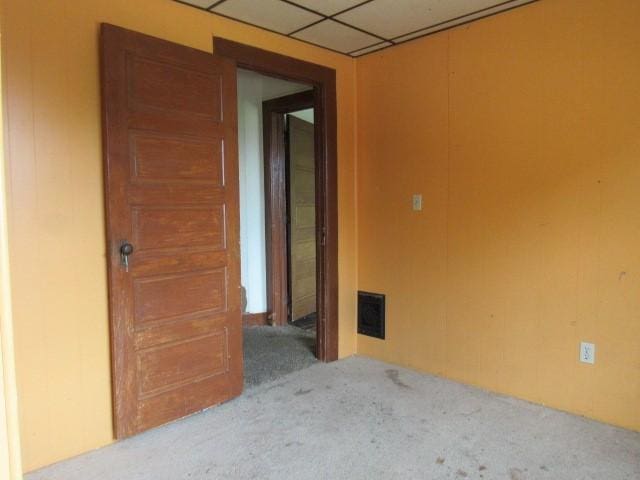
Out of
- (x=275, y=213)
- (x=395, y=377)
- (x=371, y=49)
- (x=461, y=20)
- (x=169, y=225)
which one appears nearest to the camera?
(x=169, y=225)

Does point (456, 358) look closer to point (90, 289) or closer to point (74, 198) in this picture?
point (90, 289)

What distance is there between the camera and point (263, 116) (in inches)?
176

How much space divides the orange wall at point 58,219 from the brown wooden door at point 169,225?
82 millimetres

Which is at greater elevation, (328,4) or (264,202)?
(328,4)

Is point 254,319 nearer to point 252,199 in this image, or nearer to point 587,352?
point 252,199

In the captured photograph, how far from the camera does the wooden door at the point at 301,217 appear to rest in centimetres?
459

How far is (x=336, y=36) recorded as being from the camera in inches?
122

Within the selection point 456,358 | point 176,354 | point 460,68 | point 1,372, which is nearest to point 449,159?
point 460,68

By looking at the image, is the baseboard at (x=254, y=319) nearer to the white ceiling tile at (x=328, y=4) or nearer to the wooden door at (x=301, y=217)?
the wooden door at (x=301, y=217)

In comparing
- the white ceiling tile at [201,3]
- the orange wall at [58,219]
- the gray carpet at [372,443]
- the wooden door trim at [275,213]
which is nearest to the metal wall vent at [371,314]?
the gray carpet at [372,443]

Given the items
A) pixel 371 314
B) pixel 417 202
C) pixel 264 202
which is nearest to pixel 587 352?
pixel 417 202

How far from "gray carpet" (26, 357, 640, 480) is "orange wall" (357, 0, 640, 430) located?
0.27 metres

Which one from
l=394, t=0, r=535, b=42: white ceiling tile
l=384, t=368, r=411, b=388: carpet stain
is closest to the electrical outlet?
l=384, t=368, r=411, b=388: carpet stain

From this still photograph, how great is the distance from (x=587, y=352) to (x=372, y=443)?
127 cm
